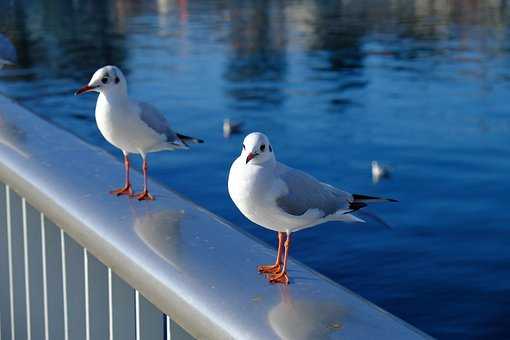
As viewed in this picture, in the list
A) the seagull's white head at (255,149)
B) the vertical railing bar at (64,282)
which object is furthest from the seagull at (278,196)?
the vertical railing bar at (64,282)

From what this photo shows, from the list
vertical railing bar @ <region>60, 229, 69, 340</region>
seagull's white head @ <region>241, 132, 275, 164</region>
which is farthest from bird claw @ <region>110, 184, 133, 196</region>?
seagull's white head @ <region>241, 132, 275, 164</region>

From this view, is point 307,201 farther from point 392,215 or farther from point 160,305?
point 392,215

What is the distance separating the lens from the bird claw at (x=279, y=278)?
7.46ft

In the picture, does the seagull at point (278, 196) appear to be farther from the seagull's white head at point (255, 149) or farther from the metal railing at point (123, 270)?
the metal railing at point (123, 270)

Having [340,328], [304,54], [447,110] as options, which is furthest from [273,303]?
[304,54]

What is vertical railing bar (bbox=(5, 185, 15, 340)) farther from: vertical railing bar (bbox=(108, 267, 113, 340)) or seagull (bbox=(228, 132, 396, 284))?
seagull (bbox=(228, 132, 396, 284))

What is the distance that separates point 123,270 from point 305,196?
1.96ft

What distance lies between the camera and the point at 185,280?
2.28 meters

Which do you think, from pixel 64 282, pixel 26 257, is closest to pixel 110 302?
pixel 64 282

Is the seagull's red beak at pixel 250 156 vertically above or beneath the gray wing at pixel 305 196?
above

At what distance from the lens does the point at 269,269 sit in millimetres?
2342

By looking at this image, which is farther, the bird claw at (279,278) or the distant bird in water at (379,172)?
the distant bird in water at (379,172)

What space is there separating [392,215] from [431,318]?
5324mm

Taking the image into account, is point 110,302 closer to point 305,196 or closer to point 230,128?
point 305,196
